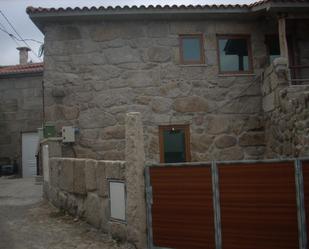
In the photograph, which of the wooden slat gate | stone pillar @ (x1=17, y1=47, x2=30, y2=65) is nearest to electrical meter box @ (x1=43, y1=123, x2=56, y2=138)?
the wooden slat gate

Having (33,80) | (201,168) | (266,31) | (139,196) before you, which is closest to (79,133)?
(139,196)

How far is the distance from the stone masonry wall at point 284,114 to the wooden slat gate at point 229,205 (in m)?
2.20

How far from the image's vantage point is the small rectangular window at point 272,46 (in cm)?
944

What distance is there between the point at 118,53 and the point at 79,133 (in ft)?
7.00

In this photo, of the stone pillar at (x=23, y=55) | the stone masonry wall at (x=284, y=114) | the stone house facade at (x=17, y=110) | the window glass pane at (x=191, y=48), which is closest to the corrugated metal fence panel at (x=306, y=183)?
the stone masonry wall at (x=284, y=114)

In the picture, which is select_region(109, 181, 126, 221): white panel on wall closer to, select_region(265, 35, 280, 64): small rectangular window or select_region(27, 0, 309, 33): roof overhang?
select_region(27, 0, 309, 33): roof overhang

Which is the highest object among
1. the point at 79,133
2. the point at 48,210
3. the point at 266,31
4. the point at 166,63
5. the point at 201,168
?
the point at 266,31

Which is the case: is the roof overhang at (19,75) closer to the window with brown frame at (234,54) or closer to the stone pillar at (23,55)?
the stone pillar at (23,55)

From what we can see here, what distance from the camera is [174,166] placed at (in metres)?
5.18

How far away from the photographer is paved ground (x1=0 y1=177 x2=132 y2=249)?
18.2 ft

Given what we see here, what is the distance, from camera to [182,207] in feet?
16.9

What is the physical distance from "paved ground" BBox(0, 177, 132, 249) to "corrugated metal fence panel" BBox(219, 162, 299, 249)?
1.59 metres

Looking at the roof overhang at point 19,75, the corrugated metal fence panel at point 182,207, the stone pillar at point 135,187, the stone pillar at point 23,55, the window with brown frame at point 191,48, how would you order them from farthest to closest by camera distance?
the stone pillar at point 23,55 < the roof overhang at point 19,75 < the window with brown frame at point 191,48 < the stone pillar at point 135,187 < the corrugated metal fence panel at point 182,207

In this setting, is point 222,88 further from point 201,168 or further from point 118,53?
point 201,168
